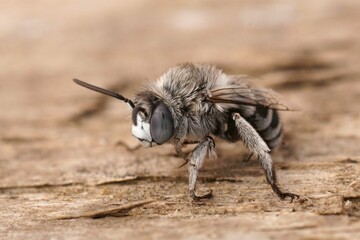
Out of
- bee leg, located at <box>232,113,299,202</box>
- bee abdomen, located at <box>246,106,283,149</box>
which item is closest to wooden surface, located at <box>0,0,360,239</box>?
bee leg, located at <box>232,113,299,202</box>

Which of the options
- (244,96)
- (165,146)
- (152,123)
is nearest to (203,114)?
(244,96)

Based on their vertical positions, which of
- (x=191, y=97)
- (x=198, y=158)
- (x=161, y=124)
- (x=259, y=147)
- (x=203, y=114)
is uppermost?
(x=191, y=97)

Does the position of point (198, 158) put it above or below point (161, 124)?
below

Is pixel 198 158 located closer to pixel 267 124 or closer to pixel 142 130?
pixel 142 130

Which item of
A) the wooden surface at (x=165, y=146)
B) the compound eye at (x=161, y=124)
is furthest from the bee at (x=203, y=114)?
the wooden surface at (x=165, y=146)

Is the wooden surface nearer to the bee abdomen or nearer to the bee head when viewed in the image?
the bee abdomen

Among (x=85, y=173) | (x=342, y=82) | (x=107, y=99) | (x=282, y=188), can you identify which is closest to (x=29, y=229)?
(x=85, y=173)
